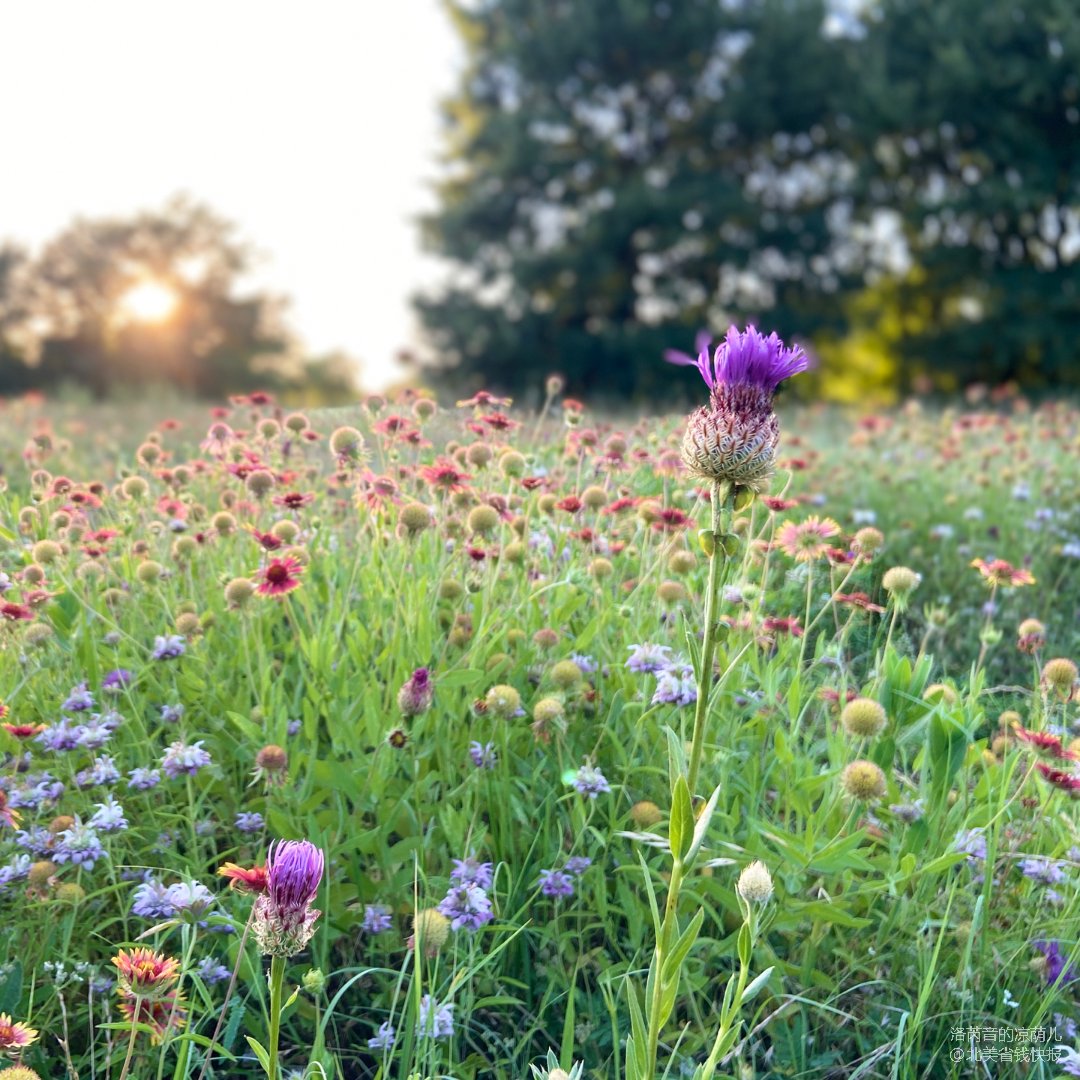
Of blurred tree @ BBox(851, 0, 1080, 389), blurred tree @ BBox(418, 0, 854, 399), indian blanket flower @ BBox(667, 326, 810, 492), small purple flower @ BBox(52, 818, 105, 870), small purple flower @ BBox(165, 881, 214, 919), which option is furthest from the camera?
blurred tree @ BBox(418, 0, 854, 399)

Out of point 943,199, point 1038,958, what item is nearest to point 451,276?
point 943,199

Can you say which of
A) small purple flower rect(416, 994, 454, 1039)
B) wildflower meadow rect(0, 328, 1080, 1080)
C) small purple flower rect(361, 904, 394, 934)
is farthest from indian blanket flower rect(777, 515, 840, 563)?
small purple flower rect(416, 994, 454, 1039)

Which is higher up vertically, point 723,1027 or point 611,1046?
point 723,1027

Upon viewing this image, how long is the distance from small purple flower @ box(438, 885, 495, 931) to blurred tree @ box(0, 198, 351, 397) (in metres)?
25.4

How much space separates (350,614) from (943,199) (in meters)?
16.4

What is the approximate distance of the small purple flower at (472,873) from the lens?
2.01 metres

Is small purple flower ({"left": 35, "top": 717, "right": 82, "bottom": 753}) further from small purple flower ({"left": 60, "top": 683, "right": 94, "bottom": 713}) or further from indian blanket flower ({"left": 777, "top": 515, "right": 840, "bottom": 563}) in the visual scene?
indian blanket flower ({"left": 777, "top": 515, "right": 840, "bottom": 563})

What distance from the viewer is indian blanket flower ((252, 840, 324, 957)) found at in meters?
1.24

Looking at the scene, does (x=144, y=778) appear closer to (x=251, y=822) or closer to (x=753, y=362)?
(x=251, y=822)

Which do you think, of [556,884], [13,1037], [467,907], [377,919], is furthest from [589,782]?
[13,1037]

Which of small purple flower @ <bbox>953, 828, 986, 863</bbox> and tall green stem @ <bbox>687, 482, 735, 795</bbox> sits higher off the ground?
tall green stem @ <bbox>687, 482, 735, 795</bbox>

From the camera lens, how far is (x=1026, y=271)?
55.1ft

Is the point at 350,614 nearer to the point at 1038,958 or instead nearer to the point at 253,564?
the point at 253,564

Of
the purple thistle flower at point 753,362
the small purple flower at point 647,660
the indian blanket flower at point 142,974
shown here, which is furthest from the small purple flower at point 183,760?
the purple thistle flower at point 753,362
